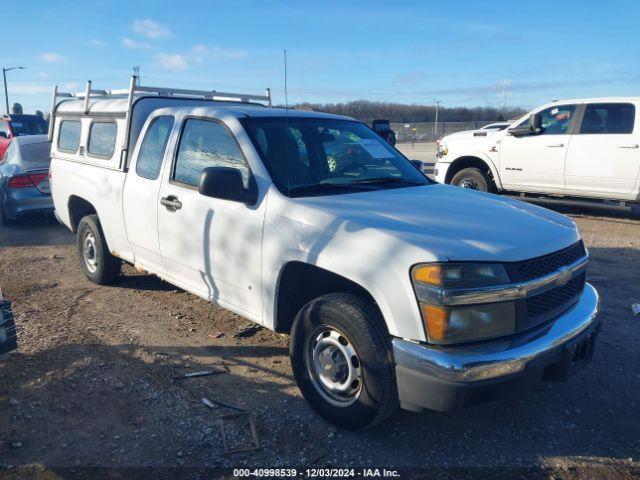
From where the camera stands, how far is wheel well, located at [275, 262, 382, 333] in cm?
344

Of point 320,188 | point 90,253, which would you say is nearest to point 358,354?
point 320,188

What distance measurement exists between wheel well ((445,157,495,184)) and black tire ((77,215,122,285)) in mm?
7304

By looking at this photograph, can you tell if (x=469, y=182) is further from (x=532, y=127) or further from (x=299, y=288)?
(x=299, y=288)

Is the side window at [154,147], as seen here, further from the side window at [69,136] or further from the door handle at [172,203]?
the side window at [69,136]

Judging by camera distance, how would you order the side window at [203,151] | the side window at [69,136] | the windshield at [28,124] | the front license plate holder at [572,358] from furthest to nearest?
the windshield at [28,124]
the side window at [69,136]
the side window at [203,151]
the front license plate holder at [572,358]

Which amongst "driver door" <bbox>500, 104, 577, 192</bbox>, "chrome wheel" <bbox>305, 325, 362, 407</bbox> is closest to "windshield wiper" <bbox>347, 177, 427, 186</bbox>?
"chrome wheel" <bbox>305, 325, 362, 407</bbox>

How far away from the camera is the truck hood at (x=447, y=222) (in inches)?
111

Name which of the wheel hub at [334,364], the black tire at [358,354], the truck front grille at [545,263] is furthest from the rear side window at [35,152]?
the truck front grille at [545,263]

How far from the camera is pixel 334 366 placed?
3219 mm

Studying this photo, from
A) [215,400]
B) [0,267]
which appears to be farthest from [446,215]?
[0,267]

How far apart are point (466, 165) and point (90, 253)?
25.3ft

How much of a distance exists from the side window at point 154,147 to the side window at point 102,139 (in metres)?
0.69

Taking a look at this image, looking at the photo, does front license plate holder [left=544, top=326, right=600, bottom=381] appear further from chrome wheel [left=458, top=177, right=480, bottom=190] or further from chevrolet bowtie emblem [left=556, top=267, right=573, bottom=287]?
chrome wheel [left=458, top=177, right=480, bottom=190]

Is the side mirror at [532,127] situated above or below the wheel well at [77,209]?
above
